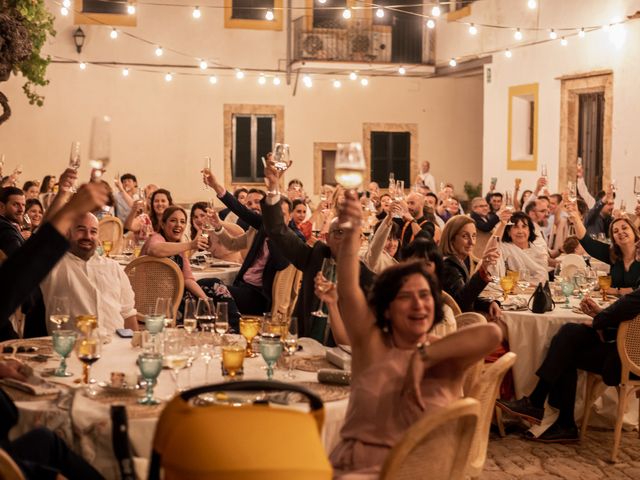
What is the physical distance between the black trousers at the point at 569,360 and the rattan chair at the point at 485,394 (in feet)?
6.98

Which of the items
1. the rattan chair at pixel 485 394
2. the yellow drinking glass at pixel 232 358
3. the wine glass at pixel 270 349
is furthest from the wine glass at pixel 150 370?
the rattan chair at pixel 485 394

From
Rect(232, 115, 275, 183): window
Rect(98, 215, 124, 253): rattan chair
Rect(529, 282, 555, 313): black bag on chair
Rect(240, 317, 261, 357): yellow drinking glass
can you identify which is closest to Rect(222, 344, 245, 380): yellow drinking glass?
Rect(240, 317, 261, 357): yellow drinking glass

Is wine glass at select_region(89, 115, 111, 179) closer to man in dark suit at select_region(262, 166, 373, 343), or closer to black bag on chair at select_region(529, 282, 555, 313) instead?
man in dark suit at select_region(262, 166, 373, 343)

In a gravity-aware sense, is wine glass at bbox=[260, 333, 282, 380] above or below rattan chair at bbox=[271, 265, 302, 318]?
above

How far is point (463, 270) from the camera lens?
6.50 metres

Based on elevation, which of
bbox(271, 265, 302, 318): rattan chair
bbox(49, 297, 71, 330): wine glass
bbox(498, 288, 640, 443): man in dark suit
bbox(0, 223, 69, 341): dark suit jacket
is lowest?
bbox(498, 288, 640, 443): man in dark suit

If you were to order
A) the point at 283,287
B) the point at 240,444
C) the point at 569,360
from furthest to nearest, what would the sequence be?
the point at 283,287 < the point at 569,360 < the point at 240,444

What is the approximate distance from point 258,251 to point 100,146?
4.85 meters

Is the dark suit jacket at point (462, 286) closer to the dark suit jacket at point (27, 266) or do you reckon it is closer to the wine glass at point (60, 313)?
the wine glass at point (60, 313)

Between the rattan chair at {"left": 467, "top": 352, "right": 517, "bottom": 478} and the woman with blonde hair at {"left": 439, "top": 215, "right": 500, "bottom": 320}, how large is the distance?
6.11 ft

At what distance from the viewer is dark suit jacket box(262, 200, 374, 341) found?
5426 millimetres

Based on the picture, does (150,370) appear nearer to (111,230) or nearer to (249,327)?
(249,327)

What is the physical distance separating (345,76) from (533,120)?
17.3ft

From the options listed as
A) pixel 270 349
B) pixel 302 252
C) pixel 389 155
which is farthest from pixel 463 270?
pixel 389 155
